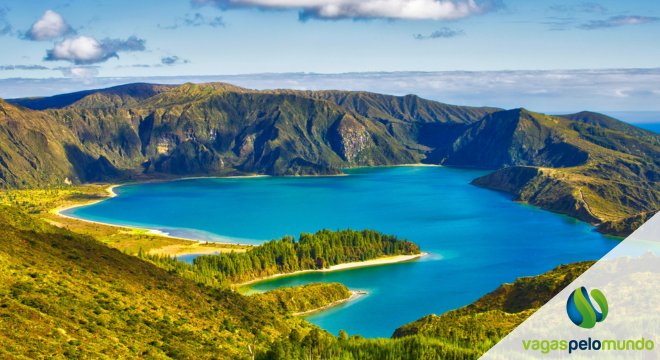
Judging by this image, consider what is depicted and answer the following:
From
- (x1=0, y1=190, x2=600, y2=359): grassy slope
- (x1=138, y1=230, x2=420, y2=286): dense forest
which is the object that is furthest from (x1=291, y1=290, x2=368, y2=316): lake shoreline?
(x1=138, y1=230, x2=420, y2=286): dense forest

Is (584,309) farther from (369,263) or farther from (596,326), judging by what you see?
(369,263)

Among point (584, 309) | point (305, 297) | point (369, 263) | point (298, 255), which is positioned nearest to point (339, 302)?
point (305, 297)

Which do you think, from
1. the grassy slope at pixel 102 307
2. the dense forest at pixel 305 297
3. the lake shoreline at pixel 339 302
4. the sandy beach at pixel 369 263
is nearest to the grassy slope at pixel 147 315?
the grassy slope at pixel 102 307

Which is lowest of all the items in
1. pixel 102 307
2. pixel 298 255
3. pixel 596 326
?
pixel 298 255

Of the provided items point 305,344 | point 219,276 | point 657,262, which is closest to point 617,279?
point 657,262

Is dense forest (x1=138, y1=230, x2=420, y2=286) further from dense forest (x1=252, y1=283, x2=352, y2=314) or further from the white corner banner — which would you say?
the white corner banner

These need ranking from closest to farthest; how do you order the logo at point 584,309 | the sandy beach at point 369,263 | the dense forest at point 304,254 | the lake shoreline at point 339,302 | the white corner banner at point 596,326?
the logo at point 584,309
the white corner banner at point 596,326
the lake shoreline at point 339,302
the dense forest at point 304,254
the sandy beach at point 369,263

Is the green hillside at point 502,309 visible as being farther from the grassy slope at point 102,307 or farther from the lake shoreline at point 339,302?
the lake shoreline at point 339,302
